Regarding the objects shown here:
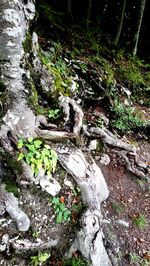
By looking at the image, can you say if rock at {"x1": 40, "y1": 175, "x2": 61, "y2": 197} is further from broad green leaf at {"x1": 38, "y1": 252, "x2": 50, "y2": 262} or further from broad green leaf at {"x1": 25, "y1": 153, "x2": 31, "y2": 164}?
broad green leaf at {"x1": 38, "y1": 252, "x2": 50, "y2": 262}

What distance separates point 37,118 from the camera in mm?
4945

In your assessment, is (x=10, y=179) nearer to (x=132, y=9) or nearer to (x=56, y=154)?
(x=56, y=154)

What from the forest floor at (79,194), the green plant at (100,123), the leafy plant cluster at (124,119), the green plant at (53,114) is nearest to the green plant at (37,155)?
the forest floor at (79,194)

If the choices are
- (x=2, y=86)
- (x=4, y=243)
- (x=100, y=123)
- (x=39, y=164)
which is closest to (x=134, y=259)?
(x=4, y=243)

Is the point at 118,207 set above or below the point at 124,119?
below

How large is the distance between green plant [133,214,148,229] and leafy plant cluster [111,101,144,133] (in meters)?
2.64

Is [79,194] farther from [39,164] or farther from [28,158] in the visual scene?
[28,158]

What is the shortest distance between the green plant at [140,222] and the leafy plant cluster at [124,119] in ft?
8.67

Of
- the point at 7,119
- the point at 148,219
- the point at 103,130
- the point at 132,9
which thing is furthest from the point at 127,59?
the point at 7,119

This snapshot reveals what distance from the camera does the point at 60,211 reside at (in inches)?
187

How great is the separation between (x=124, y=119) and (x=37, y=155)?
4.12 meters

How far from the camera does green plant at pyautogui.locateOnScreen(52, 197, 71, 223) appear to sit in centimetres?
471

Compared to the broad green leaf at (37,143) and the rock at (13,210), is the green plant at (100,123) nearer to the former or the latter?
the broad green leaf at (37,143)

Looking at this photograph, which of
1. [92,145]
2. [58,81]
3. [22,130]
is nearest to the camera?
[22,130]
